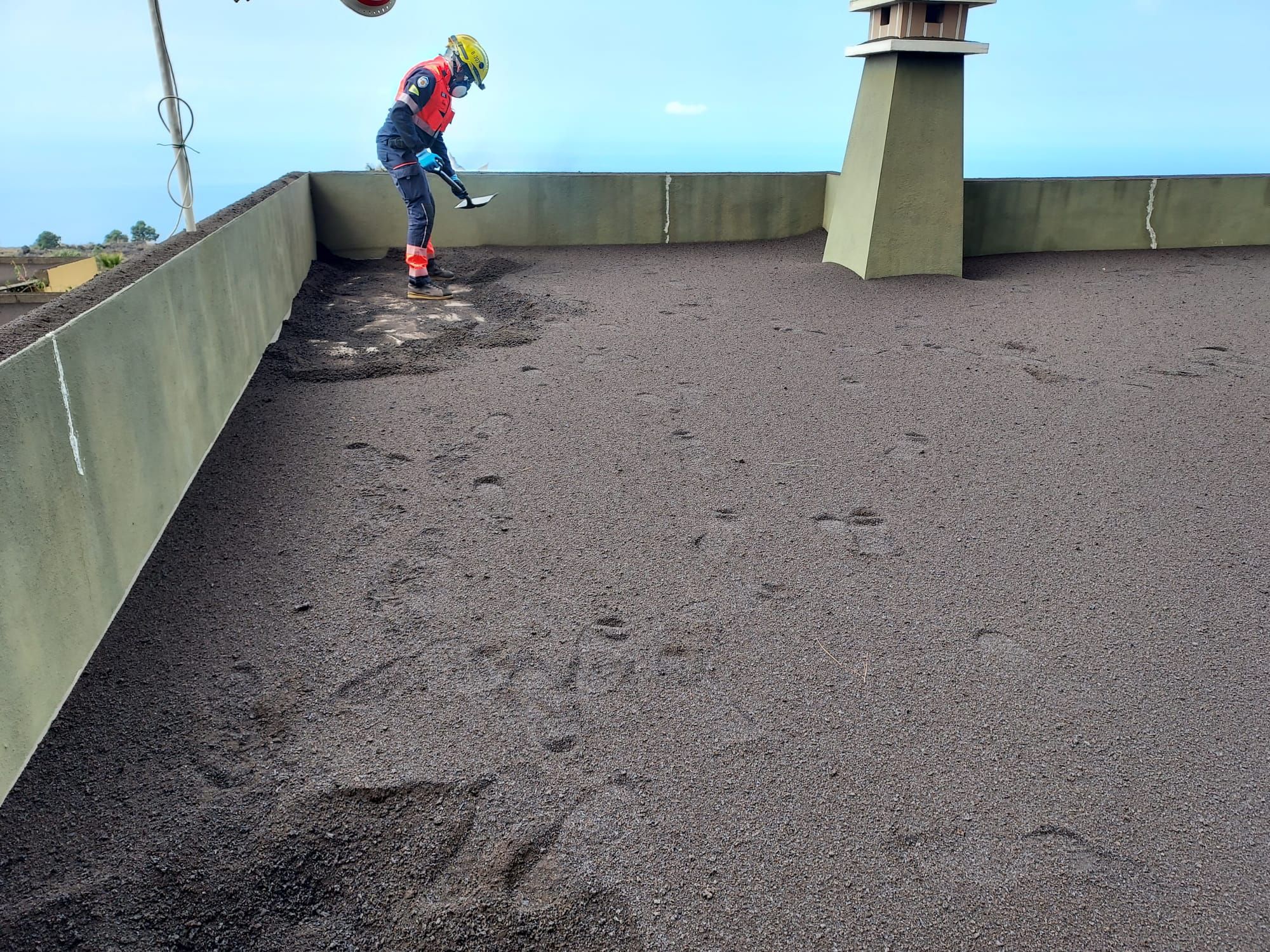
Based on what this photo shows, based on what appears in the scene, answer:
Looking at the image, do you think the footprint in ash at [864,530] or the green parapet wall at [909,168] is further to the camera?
the green parapet wall at [909,168]

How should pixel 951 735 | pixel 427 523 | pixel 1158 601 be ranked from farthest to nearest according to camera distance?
1. pixel 427 523
2. pixel 1158 601
3. pixel 951 735

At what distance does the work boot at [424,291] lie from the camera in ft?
28.0

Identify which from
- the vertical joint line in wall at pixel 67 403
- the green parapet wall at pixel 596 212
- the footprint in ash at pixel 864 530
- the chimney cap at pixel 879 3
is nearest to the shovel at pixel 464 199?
the green parapet wall at pixel 596 212

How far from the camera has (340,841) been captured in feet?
7.90

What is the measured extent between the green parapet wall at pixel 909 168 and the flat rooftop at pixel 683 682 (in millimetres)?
3424

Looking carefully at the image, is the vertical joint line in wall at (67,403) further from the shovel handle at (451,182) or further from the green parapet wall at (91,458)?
the shovel handle at (451,182)

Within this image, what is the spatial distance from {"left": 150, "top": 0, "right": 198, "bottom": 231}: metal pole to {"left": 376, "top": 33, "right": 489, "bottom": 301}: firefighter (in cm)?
302

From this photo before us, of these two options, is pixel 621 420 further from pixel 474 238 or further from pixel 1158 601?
pixel 474 238

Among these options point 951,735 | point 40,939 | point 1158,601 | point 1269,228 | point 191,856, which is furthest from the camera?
point 1269,228

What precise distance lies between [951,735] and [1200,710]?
2.89 ft

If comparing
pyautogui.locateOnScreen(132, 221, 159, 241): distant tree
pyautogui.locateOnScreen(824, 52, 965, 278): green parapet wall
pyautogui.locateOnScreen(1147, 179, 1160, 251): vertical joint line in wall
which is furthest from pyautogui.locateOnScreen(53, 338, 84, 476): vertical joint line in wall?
pyautogui.locateOnScreen(132, 221, 159, 241): distant tree

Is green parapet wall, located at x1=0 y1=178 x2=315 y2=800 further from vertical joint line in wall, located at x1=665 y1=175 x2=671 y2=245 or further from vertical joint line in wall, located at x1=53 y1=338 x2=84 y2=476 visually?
vertical joint line in wall, located at x1=665 y1=175 x2=671 y2=245

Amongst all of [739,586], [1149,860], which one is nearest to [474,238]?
[739,586]

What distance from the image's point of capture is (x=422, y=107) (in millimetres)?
8484
